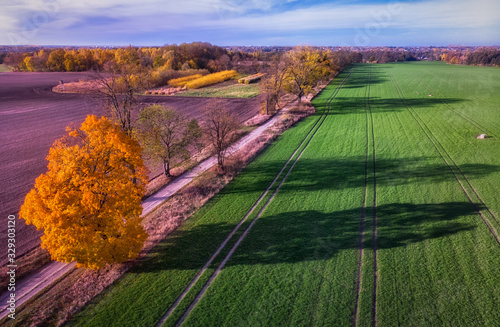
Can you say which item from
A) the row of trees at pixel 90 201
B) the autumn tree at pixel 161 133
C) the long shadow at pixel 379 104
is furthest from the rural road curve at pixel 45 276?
the long shadow at pixel 379 104

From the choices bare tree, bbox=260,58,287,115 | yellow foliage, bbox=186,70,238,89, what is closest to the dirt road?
bare tree, bbox=260,58,287,115

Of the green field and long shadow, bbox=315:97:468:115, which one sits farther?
long shadow, bbox=315:97:468:115

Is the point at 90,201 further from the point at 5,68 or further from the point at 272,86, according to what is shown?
the point at 5,68

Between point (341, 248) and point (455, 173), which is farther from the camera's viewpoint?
point (455, 173)

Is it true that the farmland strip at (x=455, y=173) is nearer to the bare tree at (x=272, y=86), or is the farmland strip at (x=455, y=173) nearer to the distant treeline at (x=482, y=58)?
the bare tree at (x=272, y=86)

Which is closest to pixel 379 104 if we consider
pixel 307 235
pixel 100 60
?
pixel 307 235

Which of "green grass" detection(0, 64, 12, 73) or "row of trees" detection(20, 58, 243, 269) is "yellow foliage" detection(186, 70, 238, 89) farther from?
"green grass" detection(0, 64, 12, 73)
